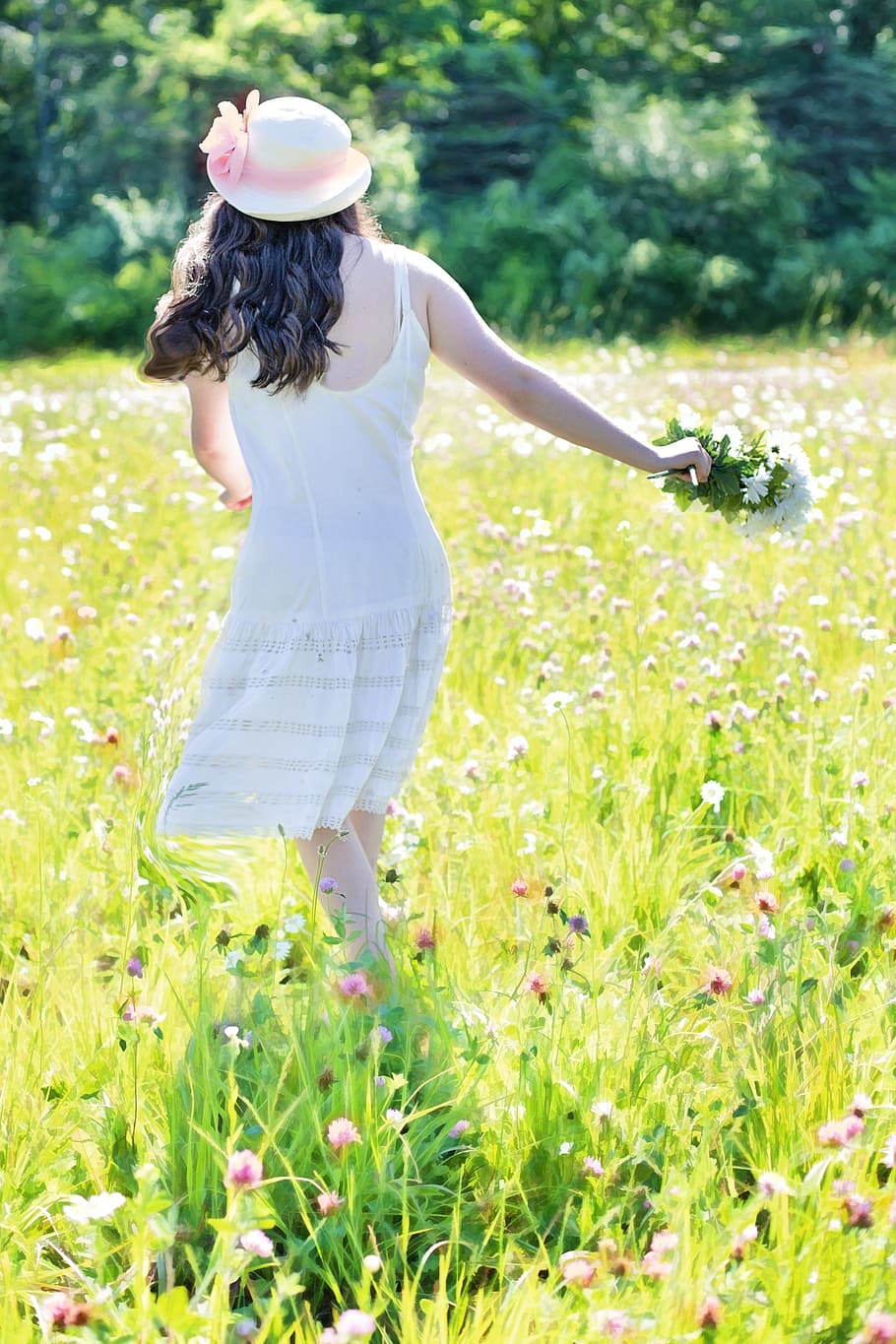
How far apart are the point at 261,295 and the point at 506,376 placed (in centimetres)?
50

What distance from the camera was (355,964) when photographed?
2500mm

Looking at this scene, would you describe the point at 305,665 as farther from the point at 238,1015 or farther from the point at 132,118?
the point at 132,118

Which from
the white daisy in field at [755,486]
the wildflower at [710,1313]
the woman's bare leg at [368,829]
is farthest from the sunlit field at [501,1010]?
A: the white daisy in field at [755,486]

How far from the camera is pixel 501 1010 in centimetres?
268

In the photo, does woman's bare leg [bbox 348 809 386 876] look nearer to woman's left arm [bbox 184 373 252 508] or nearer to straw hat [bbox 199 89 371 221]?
woman's left arm [bbox 184 373 252 508]

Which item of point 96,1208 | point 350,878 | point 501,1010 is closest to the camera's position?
point 96,1208

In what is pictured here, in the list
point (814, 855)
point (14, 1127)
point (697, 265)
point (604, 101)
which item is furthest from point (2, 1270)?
point (604, 101)

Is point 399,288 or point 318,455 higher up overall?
point 399,288

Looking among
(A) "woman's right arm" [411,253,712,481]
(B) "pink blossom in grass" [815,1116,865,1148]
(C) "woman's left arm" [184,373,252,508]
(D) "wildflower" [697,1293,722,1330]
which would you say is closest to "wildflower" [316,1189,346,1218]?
(D) "wildflower" [697,1293,722,1330]

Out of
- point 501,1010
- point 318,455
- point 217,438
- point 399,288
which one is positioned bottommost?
point 501,1010

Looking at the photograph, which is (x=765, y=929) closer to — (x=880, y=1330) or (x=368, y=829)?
(x=368, y=829)

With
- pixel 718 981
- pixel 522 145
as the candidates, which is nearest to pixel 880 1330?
pixel 718 981

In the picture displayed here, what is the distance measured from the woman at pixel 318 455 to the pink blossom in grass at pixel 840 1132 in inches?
42.9

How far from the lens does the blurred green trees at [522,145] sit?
2231cm
